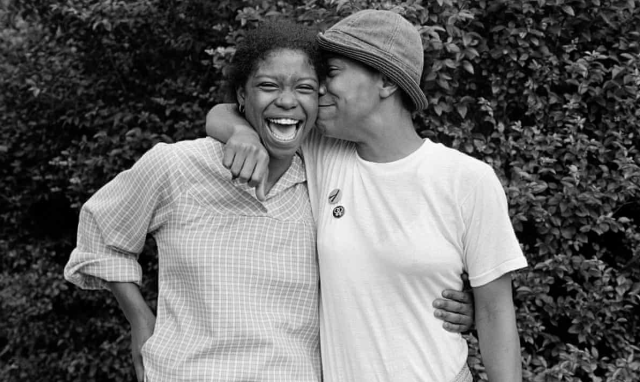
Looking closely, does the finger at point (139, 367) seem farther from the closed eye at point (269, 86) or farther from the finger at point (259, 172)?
the closed eye at point (269, 86)

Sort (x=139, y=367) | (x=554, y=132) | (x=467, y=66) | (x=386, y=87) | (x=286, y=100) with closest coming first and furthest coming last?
(x=286, y=100)
(x=386, y=87)
(x=139, y=367)
(x=467, y=66)
(x=554, y=132)

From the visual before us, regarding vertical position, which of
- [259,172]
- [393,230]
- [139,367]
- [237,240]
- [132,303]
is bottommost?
[139,367]

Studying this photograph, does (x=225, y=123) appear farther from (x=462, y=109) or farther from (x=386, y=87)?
(x=462, y=109)

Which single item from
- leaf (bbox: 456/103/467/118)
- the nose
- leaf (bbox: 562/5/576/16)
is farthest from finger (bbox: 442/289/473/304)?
leaf (bbox: 562/5/576/16)

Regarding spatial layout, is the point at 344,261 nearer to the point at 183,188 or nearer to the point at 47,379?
the point at 183,188

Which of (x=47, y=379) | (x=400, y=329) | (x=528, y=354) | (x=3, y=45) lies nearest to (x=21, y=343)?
(x=47, y=379)

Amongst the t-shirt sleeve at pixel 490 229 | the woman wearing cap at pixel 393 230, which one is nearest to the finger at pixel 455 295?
the woman wearing cap at pixel 393 230

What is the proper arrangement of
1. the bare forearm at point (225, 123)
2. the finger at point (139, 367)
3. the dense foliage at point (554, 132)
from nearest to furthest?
the bare forearm at point (225, 123)
the finger at point (139, 367)
the dense foliage at point (554, 132)

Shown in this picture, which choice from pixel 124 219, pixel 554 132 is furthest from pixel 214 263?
pixel 554 132

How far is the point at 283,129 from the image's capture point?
2.60 m

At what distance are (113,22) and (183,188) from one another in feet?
8.21

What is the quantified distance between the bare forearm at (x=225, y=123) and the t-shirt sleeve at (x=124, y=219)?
165mm

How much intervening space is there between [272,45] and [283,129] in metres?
0.26

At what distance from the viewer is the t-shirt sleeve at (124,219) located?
8.55 feet
